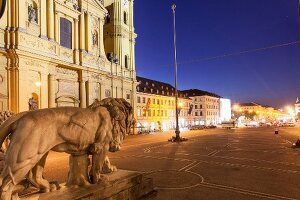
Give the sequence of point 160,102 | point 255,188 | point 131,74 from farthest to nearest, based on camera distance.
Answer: point 160,102 < point 131,74 < point 255,188

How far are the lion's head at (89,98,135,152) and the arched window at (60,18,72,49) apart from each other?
90.7 ft

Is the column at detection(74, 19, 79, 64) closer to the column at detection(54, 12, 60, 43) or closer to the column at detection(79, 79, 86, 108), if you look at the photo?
the column at detection(79, 79, 86, 108)

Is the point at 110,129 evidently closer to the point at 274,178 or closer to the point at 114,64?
the point at 274,178

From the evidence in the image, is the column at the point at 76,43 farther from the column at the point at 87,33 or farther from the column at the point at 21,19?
the column at the point at 21,19

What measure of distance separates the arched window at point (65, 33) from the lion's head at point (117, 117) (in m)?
27.6

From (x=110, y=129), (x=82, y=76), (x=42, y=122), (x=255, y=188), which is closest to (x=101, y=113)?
(x=110, y=129)

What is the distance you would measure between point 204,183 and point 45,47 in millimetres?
23175

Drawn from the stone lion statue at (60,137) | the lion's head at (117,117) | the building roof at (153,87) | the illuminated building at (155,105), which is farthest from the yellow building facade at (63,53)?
the stone lion statue at (60,137)

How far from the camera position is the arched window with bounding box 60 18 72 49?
31.3 meters

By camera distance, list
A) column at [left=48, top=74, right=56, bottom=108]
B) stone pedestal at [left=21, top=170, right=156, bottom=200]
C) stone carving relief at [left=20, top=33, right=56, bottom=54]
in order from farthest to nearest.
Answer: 1. column at [left=48, top=74, right=56, bottom=108]
2. stone carving relief at [left=20, top=33, right=56, bottom=54]
3. stone pedestal at [left=21, top=170, right=156, bottom=200]

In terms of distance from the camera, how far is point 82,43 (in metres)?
33.3

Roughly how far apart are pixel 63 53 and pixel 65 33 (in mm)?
3148

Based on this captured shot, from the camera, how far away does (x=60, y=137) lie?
4.70 m

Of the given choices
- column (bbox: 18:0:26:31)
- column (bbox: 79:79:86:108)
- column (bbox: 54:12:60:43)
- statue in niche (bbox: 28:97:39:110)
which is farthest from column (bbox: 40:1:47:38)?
column (bbox: 79:79:86:108)
